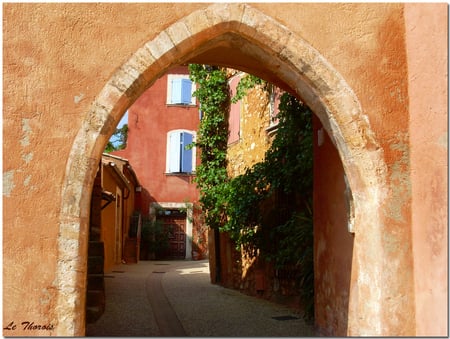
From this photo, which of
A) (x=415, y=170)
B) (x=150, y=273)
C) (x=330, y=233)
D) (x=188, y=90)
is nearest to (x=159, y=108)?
(x=188, y=90)

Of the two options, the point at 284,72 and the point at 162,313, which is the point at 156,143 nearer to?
the point at 162,313

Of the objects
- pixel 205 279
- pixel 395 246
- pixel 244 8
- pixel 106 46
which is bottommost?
pixel 205 279

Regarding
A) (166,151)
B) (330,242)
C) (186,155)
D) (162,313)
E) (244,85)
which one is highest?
(166,151)

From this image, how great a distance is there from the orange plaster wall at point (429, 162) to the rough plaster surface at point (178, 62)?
0.01 m

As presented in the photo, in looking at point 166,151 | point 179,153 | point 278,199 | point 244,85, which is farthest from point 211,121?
point 166,151

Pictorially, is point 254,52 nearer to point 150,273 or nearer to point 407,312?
point 407,312

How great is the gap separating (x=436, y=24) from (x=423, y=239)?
157 cm

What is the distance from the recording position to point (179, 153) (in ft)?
62.2

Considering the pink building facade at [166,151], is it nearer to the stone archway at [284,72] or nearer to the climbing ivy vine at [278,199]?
the climbing ivy vine at [278,199]

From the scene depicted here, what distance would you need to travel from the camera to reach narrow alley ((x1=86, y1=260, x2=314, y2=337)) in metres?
5.91

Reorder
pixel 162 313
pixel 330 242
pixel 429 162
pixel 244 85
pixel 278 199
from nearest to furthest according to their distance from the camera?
1. pixel 429 162
2. pixel 330 242
3. pixel 162 313
4. pixel 278 199
5. pixel 244 85

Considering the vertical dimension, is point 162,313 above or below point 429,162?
below

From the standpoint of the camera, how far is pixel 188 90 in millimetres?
19203

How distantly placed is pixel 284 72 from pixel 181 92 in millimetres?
15086
